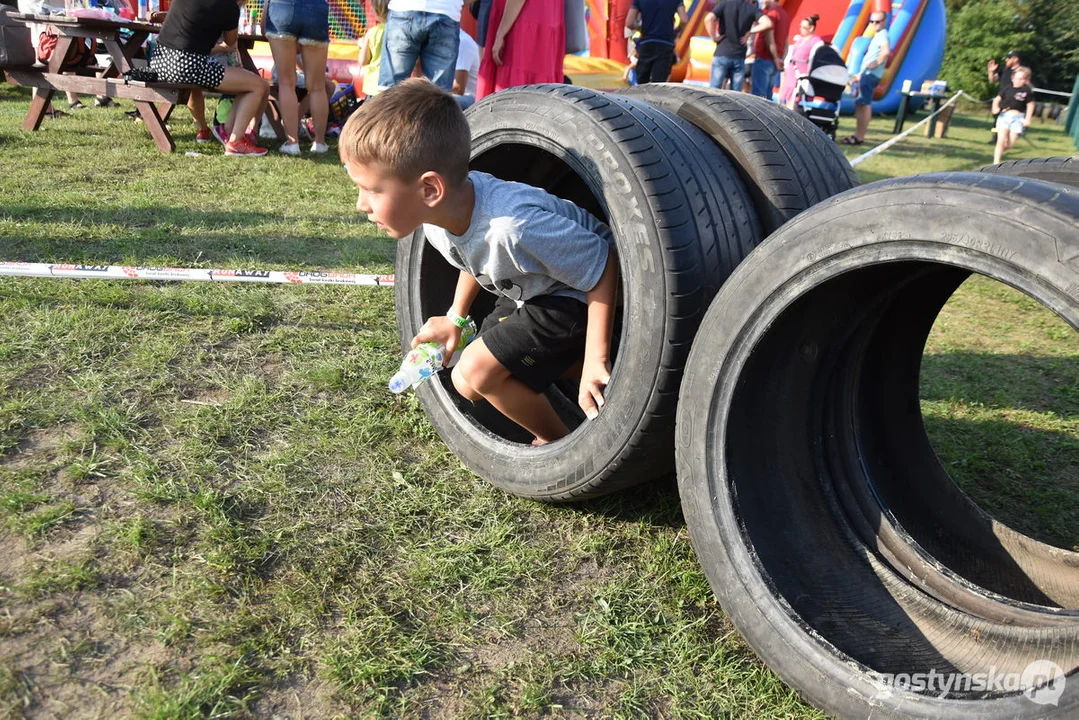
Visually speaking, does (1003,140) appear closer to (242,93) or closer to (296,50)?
(296,50)

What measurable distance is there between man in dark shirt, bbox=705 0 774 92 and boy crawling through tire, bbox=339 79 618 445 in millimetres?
9745

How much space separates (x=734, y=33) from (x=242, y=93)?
272 inches

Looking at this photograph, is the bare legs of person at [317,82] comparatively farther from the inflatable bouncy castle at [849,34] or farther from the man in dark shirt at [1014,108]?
the man in dark shirt at [1014,108]

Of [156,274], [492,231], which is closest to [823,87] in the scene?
[156,274]

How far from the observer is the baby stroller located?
11266 millimetres

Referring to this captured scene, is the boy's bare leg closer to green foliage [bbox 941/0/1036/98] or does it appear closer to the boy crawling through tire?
the boy crawling through tire

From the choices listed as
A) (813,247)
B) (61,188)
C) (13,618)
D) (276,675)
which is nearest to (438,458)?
(276,675)

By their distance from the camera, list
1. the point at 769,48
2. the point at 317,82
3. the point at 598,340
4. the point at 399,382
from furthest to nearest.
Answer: the point at 769,48 < the point at 317,82 < the point at 399,382 < the point at 598,340

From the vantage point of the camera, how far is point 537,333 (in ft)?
8.63

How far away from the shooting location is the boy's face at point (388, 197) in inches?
94.6

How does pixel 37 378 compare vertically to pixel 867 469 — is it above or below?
below

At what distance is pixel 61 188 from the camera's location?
19.2 feet

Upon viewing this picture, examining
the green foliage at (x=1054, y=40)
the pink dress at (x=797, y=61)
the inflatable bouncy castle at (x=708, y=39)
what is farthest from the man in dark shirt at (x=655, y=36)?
the green foliage at (x=1054, y=40)

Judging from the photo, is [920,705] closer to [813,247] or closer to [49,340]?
[813,247]
